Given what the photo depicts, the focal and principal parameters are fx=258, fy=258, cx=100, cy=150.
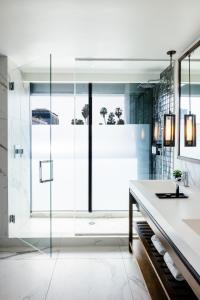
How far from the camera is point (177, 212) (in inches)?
69.3

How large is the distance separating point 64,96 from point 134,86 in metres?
1.12

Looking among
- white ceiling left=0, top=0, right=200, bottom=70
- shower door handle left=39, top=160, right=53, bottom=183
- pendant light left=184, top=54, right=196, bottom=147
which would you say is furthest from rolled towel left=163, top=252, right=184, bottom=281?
shower door handle left=39, top=160, right=53, bottom=183

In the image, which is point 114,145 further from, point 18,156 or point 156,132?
point 18,156

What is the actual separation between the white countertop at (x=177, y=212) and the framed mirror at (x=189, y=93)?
1.23 ft

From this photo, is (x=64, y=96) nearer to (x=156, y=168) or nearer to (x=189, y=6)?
(x=156, y=168)

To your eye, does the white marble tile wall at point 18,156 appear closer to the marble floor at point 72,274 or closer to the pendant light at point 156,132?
the marble floor at point 72,274

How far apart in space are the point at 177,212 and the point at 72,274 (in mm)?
1388

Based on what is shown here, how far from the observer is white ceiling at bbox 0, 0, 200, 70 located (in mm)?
1900

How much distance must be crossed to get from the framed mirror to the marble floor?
131 centimetres

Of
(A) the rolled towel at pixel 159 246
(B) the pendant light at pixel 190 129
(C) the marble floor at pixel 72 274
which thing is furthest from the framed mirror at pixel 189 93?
(C) the marble floor at pixel 72 274

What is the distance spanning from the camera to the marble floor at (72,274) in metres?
2.21

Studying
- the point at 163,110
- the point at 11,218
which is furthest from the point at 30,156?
the point at 163,110

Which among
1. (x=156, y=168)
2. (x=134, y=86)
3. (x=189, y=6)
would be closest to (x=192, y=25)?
(x=189, y=6)

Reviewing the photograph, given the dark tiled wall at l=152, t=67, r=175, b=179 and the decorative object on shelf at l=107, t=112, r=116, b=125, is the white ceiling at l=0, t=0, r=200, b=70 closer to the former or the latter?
the dark tiled wall at l=152, t=67, r=175, b=179
